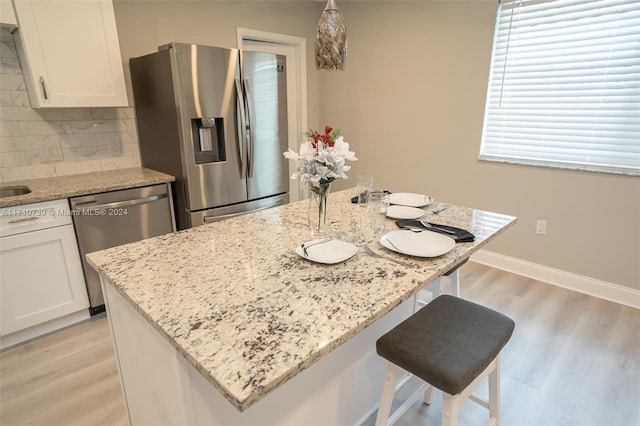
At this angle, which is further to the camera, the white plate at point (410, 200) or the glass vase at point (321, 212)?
the white plate at point (410, 200)

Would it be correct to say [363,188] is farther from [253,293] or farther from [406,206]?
[253,293]

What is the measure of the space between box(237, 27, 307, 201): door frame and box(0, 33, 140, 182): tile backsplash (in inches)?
55.7

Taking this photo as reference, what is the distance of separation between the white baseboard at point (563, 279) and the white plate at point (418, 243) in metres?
2.08

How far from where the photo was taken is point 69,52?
2.27 metres

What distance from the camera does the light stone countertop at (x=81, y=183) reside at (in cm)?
207

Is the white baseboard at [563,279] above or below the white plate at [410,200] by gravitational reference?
below

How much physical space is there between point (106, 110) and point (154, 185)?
0.80 meters

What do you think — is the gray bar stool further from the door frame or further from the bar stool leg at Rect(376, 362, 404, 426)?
the door frame

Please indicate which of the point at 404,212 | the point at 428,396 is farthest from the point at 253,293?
the point at 428,396

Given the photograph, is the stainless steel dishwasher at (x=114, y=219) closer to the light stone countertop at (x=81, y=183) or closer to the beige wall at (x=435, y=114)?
the light stone countertop at (x=81, y=183)

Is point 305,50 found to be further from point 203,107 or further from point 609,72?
point 609,72

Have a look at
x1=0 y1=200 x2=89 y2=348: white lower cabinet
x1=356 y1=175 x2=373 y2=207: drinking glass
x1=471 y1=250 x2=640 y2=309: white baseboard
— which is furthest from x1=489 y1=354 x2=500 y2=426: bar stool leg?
x1=0 y1=200 x2=89 y2=348: white lower cabinet

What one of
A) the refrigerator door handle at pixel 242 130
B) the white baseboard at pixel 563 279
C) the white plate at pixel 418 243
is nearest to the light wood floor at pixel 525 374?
the white baseboard at pixel 563 279

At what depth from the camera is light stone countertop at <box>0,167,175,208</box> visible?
2072 mm
